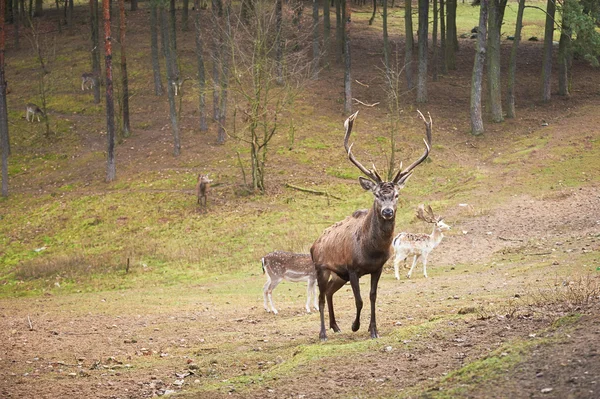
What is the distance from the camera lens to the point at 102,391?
11.0m

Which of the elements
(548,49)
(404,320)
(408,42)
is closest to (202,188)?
(408,42)

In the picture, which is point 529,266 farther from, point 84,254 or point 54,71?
point 54,71

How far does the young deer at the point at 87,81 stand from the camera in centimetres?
5212

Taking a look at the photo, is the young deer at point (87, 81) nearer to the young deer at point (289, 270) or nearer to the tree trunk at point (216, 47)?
the tree trunk at point (216, 47)

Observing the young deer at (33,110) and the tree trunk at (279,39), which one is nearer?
the tree trunk at (279,39)

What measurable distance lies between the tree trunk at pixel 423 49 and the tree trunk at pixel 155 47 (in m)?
15.6

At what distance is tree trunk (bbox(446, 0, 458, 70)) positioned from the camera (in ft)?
161

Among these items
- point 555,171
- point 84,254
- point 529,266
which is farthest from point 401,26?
point 529,266

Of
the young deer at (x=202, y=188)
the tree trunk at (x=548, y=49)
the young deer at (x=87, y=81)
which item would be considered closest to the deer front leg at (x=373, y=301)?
the young deer at (x=202, y=188)

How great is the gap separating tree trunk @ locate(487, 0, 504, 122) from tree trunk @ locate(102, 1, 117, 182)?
64.5 ft

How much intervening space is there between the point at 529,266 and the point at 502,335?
29.9 ft

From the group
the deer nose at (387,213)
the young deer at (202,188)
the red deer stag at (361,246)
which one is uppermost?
the deer nose at (387,213)

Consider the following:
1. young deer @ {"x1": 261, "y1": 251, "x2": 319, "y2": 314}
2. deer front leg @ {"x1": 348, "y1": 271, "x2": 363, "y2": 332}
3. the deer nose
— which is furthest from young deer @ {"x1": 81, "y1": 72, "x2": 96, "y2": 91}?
the deer nose

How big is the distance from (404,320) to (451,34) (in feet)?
130
